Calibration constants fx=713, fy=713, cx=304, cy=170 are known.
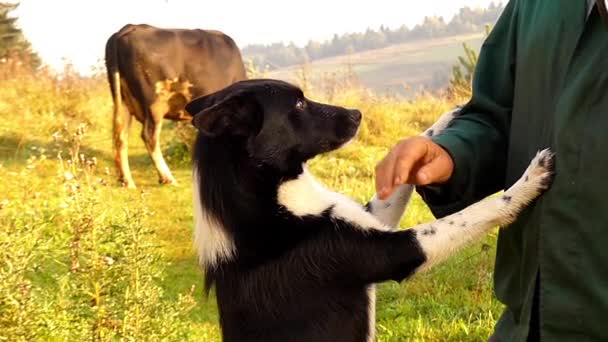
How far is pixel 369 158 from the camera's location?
10.5m

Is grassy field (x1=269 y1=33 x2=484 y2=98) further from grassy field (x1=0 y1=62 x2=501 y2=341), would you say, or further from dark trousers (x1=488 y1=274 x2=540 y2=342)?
dark trousers (x1=488 y1=274 x2=540 y2=342)

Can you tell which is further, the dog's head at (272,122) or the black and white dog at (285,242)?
the dog's head at (272,122)

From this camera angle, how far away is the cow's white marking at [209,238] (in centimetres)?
259

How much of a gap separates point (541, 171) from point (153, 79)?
26.9 ft

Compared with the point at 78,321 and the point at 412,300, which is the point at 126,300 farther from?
the point at 412,300

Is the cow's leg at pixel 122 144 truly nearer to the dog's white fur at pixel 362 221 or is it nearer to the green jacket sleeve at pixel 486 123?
the dog's white fur at pixel 362 221

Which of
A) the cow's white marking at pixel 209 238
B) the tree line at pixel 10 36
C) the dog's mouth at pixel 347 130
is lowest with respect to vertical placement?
the tree line at pixel 10 36

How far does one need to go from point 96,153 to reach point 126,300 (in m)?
7.91

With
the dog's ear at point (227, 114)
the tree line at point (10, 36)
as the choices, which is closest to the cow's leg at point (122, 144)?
the dog's ear at point (227, 114)

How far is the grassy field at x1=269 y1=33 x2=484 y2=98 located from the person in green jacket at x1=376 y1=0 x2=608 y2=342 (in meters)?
10.9

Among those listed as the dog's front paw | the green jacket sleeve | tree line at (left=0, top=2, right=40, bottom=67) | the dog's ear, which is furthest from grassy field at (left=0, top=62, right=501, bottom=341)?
tree line at (left=0, top=2, right=40, bottom=67)

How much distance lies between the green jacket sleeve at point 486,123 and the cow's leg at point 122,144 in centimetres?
765

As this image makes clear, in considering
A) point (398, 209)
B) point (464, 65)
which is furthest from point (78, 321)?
point (464, 65)

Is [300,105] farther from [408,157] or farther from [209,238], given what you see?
[408,157]
